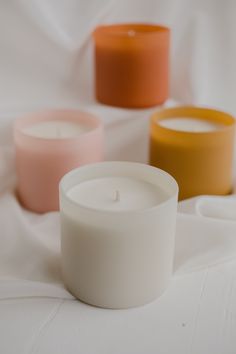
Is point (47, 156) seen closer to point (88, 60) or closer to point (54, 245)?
point (54, 245)

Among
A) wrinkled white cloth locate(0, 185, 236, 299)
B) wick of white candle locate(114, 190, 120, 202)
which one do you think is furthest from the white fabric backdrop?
wick of white candle locate(114, 190, 120, 202)

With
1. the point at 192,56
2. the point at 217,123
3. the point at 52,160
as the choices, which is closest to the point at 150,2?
the point at 192,56

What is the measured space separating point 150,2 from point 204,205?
0.45 metres

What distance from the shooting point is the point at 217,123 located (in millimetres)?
955

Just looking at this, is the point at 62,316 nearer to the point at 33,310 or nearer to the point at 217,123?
the point at 33,310

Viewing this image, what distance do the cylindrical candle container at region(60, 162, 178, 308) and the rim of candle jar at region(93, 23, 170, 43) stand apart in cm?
34

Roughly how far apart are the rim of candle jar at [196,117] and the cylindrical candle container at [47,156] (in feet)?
0.32

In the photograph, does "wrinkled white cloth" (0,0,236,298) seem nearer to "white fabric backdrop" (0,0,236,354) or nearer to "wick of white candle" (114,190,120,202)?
"white fabric backdrop" (0,0,236,354)

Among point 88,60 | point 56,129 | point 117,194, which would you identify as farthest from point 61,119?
point 117,194

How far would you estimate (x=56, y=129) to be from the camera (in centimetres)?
93

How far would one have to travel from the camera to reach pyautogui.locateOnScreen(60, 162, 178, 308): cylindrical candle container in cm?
64

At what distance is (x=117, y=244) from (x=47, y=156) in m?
0.26

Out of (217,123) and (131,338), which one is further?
(217,123)

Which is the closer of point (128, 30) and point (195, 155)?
point (195, 155)
